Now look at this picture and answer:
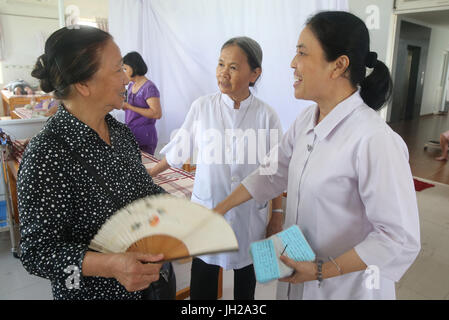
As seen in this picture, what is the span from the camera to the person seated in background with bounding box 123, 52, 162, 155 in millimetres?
2801

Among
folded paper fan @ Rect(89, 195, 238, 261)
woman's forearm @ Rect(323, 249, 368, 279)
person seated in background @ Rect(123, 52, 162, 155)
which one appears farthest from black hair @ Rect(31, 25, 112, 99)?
person seated in background @ Rect(123, 52, 162, 155)

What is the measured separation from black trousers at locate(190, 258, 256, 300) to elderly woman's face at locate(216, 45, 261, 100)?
0.80m

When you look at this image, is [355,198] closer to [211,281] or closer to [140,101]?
[211,281]

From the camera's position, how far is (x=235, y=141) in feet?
4.52

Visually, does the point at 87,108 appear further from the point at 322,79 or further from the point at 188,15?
the point at 188,15

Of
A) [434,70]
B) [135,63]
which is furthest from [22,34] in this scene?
[434,70]

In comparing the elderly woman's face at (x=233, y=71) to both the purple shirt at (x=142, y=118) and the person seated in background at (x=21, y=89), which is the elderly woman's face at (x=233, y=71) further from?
the person seated in background at (x=21, y=89)

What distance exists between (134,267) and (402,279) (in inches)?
88.4

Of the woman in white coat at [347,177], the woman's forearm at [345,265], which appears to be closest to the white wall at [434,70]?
the woman in white coat at [347,177]

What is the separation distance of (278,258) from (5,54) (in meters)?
6.17

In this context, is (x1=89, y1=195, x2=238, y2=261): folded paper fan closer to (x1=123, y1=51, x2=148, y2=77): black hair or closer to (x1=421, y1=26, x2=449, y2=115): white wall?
(x1=123, y1=51, x2=148, y2=77): black hair

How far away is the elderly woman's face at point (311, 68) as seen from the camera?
2.89 ft

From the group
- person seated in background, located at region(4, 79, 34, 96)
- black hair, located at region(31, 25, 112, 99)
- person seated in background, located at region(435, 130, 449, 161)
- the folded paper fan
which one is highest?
black hair, located at region(31, 25, 112, 99)

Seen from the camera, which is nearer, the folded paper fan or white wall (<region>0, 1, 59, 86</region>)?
the folded paper fan
